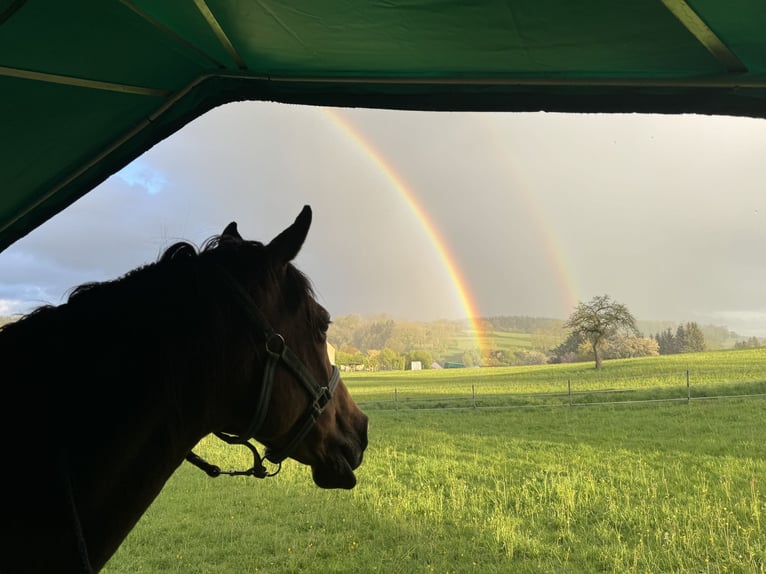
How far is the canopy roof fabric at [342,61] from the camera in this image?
50.3 inches

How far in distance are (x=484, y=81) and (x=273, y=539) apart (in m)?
6.18

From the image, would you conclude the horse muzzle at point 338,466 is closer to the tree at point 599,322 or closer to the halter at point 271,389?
the halter at point 271,389

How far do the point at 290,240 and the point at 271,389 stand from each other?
1.49 feet

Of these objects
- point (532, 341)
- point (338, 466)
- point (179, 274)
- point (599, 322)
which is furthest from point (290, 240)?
point (532, 341)

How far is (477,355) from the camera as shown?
90.2 m

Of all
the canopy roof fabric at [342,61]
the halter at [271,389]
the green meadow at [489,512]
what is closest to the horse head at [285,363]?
the halter at [271,389]

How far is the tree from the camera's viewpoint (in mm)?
52094

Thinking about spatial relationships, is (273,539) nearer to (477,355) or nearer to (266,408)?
(266,408)

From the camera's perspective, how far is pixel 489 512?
7.21 meters

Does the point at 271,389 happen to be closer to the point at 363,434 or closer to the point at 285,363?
the point at 285,363

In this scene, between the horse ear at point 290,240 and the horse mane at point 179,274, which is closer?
the horse mane at point 179,274

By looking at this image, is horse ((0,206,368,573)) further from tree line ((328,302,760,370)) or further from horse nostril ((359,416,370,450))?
tree line ((328,302,760,370))

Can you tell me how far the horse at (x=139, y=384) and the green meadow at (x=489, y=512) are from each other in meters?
4.60

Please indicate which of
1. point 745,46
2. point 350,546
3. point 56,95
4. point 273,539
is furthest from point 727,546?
point 56,95
